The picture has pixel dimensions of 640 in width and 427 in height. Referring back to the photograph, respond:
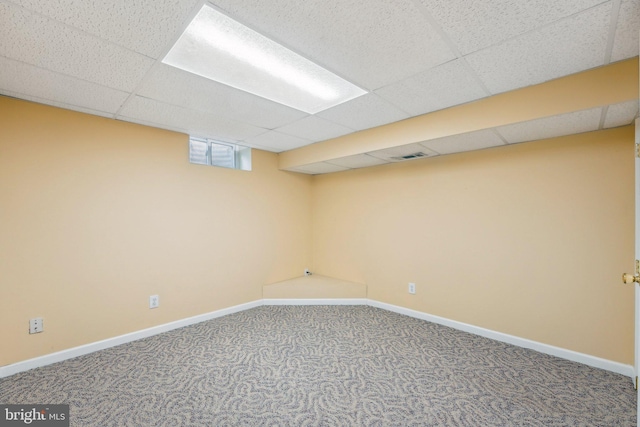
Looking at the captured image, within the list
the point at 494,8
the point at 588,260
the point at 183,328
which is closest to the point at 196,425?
the point at 183,328

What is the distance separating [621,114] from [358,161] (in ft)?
7.64

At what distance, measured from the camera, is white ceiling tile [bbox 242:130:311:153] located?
3332 mm

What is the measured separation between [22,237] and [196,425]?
2.13m

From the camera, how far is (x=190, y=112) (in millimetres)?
2572

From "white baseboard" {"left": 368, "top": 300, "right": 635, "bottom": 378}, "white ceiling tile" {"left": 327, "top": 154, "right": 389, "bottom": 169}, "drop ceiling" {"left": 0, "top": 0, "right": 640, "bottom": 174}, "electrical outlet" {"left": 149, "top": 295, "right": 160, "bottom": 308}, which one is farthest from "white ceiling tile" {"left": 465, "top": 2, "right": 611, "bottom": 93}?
"electrical outlet" {"left": 149, "top": 295, "right": 160, "bottom": 308}

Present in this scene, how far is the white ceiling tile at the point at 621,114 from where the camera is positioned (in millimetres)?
1836

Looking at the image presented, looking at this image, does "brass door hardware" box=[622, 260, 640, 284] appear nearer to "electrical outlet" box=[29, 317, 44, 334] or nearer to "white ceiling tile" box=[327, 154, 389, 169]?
"white ceiling tile" box=[327, 154, 389, 169]

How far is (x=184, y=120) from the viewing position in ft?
9.11

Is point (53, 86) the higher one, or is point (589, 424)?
point (53, 86)

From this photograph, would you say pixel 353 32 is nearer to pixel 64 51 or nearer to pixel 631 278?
pixel 64 51

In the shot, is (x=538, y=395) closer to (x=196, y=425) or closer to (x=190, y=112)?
(x=196, y=425)

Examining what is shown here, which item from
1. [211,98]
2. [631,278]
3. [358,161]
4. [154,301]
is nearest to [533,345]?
[631,278]

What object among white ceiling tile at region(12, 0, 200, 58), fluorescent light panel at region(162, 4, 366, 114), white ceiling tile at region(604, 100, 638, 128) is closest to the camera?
white ceiling tile at region(12, 0, 200, 58)
